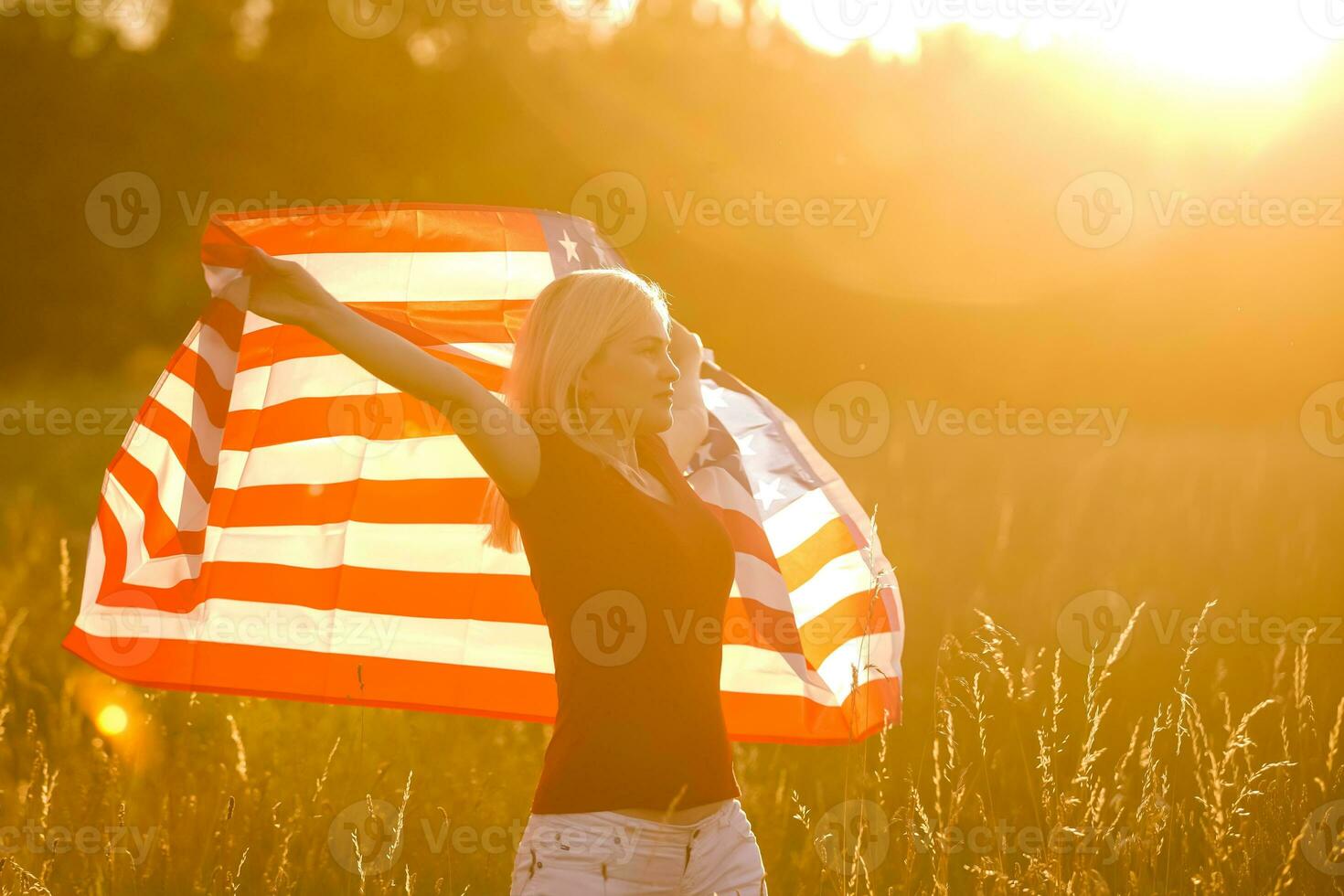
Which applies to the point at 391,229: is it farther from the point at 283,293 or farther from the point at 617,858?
the point at 617,858

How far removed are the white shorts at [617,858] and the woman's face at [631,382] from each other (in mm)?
892

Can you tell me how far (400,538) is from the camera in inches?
159

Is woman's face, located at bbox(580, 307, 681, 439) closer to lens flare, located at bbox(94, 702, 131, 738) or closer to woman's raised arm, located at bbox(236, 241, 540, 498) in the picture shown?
woman's raised arm, located at bbox(236, 241, 540, 498)

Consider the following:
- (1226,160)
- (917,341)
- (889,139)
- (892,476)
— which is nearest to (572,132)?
(889,139)

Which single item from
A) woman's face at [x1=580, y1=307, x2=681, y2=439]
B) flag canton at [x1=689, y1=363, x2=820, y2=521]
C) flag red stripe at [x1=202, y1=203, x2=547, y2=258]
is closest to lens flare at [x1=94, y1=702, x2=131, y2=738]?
flag red stripe at [x1=202, y1=203, x2=547, y2=258]

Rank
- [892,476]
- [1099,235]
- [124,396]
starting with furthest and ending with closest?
[1099,235] → [124,396] → [892,476]

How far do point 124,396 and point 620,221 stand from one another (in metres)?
8.99

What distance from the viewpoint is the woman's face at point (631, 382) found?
289 cm

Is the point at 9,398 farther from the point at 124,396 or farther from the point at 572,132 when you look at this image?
the point at 572,132

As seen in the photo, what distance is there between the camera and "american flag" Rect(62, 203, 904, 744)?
3.89 meters

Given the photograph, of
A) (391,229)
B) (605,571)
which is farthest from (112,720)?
(605,571)

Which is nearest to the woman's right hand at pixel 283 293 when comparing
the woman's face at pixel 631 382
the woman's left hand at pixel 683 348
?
the woman's face at pixel 631 382

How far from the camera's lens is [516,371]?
2.92 meters

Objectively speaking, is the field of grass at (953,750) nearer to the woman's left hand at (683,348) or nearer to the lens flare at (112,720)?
the lens flare at (112,720)
